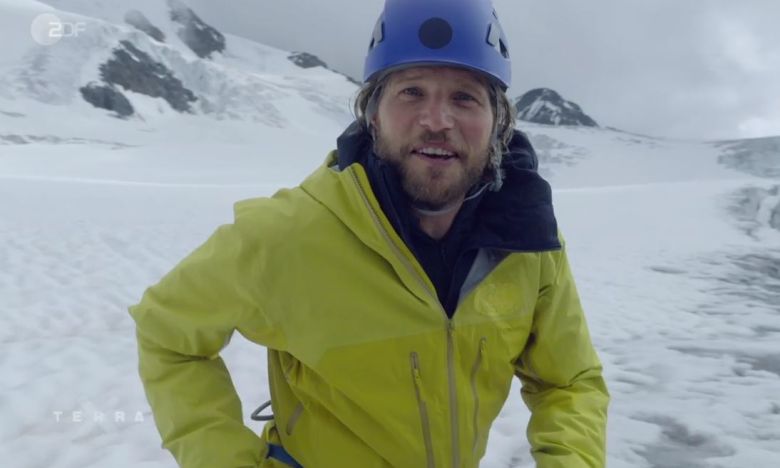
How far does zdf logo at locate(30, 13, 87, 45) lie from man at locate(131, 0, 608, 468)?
44.5 meters

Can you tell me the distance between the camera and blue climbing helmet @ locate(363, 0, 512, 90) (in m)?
1.68

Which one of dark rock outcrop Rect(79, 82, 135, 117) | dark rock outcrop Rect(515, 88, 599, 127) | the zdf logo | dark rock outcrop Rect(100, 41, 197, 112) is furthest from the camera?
dark rock outcrop Rect(515, 88, 599, 127)

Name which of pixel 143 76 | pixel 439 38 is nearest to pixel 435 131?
pixel 439 38

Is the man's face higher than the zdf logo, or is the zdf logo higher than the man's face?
the zdf logo

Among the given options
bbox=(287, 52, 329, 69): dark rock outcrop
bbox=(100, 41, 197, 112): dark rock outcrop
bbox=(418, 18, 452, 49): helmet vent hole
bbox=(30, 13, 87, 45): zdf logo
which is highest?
bbox=(287, 52, 329, 69): dark rock outcrop

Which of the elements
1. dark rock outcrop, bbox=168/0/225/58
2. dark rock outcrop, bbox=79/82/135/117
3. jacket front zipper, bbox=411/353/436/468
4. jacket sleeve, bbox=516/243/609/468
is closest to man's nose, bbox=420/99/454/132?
jacket sleeve, bbox=516/243/609/468

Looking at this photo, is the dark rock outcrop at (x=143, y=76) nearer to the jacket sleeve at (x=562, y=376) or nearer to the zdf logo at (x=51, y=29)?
the zdf logo at (x=51, y=29)

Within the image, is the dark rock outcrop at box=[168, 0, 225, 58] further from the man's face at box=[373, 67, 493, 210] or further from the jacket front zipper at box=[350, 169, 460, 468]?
the jacket front zipper at box=[350, 169, 460, 468]

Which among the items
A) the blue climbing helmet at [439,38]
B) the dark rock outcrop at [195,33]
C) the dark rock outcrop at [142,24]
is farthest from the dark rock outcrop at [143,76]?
the blue climbing helmet at [439,38]

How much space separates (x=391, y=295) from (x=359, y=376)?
0.20 metres

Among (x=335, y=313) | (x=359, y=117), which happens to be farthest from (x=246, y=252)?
(x=359, y=117)

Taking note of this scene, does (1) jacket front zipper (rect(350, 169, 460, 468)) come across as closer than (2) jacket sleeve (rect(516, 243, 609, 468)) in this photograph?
Yes

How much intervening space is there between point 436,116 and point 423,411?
72 cm

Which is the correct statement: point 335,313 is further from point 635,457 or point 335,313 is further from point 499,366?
point 635,457
